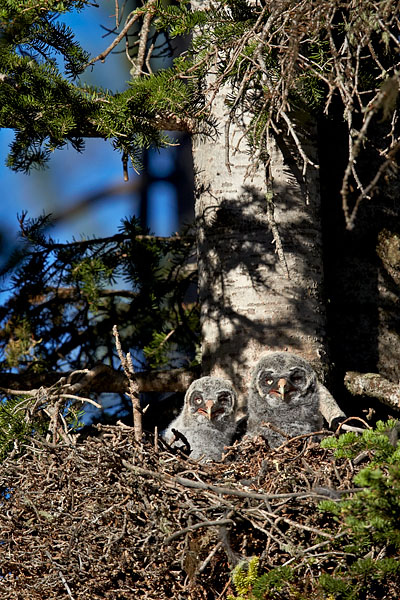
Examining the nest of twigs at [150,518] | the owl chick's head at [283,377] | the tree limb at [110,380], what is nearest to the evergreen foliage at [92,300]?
the tree limb at [110,380]

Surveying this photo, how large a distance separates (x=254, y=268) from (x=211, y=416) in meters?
0.75

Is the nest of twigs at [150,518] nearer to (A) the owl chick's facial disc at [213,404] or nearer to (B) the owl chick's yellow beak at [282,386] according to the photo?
(B) the owl chick's yellow beak at [282,386]

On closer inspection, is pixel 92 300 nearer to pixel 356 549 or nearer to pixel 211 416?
pixel 211 416

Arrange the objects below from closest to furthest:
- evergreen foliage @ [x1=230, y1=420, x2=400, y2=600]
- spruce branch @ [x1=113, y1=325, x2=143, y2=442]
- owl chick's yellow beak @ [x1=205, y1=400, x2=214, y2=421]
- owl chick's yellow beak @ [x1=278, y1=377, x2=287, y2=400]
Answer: evergreen foliage @ [x1=230, y1=420, x2=400, y2=600]
spruce branch @ [x1=113, y1=325, x2=143, y2=442]
owl chick's yellow beak @ [x1=278, y1=377, x2=287, y2=400]
owl chick's yellow beak @ [x1=205, y1=400, x2=214, y2=421]

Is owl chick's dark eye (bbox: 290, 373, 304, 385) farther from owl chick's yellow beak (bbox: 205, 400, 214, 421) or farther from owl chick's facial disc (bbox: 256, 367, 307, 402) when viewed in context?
owl chick's yellow beak (bbox: 205, 400, 214, 421)

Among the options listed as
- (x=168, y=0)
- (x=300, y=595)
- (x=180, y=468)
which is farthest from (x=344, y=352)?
(x=168, y=0)

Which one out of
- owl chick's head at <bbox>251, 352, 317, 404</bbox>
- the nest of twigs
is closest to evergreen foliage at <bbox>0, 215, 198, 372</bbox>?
owl chick's head at <bbox>251, 352, 317, 404</bbox>

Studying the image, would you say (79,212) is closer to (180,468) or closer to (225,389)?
(225,389)

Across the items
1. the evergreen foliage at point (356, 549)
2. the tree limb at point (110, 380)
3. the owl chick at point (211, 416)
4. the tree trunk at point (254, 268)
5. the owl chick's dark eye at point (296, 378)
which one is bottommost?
the evergreen foliage at point (356, 549)

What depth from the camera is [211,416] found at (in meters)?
3.89

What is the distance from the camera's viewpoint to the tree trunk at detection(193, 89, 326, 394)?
3996 millimetres

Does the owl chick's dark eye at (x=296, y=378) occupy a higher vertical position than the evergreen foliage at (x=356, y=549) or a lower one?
higher

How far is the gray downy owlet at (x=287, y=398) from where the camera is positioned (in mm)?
3779

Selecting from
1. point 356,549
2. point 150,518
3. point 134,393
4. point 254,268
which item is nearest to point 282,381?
point 254,268
